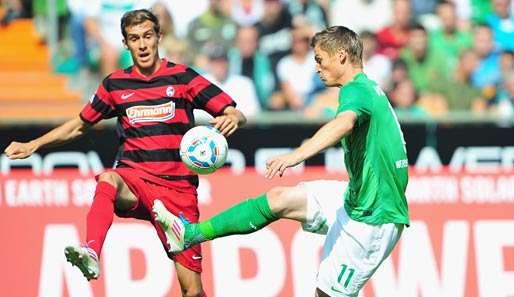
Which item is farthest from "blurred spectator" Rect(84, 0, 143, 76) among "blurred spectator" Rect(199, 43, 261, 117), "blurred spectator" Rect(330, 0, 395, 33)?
"blurred spectator" Rect(330, 0, 395, 33)

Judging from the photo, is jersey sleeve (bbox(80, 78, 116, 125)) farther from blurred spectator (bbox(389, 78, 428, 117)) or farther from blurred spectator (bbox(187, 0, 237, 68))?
blurred spectator (bbox(389, 78, 428, 117))

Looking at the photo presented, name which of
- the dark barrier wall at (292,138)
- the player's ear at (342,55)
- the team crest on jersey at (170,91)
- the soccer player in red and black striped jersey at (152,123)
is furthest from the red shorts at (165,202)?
the dark barrier wall at (292,138)

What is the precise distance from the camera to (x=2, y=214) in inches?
332

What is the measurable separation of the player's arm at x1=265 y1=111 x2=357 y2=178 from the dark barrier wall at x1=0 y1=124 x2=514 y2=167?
542 centimetres

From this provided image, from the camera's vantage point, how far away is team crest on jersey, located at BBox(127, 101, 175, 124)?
6805 millimetres

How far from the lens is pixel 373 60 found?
1190cm

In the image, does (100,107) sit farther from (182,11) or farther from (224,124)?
(182,11)

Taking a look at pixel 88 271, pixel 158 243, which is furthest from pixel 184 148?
pixel 158 243

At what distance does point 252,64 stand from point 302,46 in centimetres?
58

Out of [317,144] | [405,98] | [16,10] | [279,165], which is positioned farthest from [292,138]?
[279,165]

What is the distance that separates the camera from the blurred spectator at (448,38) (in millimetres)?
12008

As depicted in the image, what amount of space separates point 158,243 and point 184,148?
7.54 feet

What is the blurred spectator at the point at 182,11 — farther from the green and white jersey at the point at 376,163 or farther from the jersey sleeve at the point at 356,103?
the jersey sleeve at the point at 356,103

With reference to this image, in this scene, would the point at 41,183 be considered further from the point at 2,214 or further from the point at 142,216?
the point at 142,216
